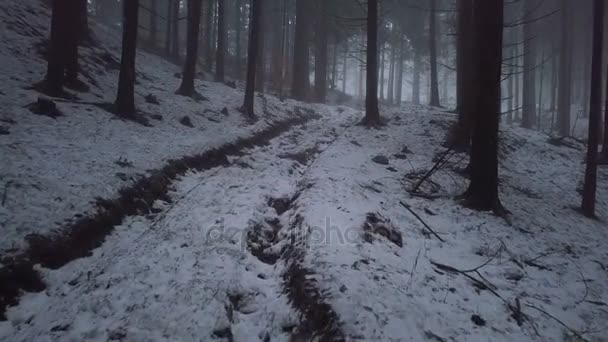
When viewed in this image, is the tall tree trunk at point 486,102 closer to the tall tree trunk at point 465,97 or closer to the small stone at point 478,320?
the tall tree trunk at point 465,97

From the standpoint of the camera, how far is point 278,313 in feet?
13.0

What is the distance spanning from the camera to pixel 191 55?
1491 centimetres

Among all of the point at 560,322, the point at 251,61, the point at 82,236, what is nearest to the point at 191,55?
the point at 251,61

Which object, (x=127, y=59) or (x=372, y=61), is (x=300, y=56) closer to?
(x=372, y=61)

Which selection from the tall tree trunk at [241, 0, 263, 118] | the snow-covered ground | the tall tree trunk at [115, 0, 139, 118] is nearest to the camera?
the snow-covered ground

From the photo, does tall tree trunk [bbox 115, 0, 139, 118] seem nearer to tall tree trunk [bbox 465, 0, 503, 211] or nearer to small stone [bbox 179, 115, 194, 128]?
small stone [bbox 179, 115, 194, 128]

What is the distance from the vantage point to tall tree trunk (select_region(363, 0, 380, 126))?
1412cm

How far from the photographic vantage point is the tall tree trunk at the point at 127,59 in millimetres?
9609

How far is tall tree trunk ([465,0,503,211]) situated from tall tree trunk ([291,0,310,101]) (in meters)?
17.9

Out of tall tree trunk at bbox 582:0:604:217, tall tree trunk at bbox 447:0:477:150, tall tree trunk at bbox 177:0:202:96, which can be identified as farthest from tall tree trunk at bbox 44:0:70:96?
tall tree trunk at bbox 582:0:604:217

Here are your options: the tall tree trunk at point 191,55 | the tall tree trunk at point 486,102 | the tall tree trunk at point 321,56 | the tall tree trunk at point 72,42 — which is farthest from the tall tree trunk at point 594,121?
the tall tree trunk at point 321,56

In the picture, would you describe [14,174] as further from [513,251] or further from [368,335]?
[513,251]

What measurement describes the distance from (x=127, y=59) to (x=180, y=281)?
8.11 m

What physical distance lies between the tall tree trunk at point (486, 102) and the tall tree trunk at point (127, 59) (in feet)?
30.4
